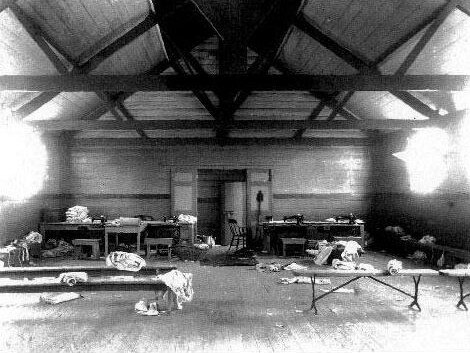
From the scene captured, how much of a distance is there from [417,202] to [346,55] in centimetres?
450

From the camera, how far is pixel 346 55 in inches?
329

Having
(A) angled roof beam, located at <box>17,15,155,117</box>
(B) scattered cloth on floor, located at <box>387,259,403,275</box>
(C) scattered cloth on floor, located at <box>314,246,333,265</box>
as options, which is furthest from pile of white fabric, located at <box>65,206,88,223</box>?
(B) scattered cloth on floor, located at <box>387,259,403,275</box>

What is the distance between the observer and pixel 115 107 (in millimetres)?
11305

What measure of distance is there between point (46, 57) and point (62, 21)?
864mm

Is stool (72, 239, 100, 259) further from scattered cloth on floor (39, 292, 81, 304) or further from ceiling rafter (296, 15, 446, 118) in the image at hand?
ceiling rafter (296, 15, 446, 118)

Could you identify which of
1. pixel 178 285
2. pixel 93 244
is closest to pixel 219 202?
pixel 93 244

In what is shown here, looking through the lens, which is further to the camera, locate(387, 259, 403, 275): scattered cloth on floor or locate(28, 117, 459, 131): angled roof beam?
locate(28, 117, 459, 131): angled roof beam

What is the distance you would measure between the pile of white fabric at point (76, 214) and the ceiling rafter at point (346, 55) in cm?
749

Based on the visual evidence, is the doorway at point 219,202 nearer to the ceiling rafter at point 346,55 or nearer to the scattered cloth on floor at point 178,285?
the ceiling rafter at point 346,55

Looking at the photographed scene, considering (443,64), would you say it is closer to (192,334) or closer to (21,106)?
(192,334)

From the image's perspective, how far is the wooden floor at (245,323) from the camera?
4.08 m

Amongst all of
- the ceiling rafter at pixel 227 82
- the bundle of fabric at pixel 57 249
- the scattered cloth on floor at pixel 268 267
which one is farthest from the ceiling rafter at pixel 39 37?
the scattered cloth on floor at pixel 268 267

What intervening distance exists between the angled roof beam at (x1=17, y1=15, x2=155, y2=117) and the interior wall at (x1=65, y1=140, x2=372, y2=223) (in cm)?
402

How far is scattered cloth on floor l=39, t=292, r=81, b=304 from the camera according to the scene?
568 cm
